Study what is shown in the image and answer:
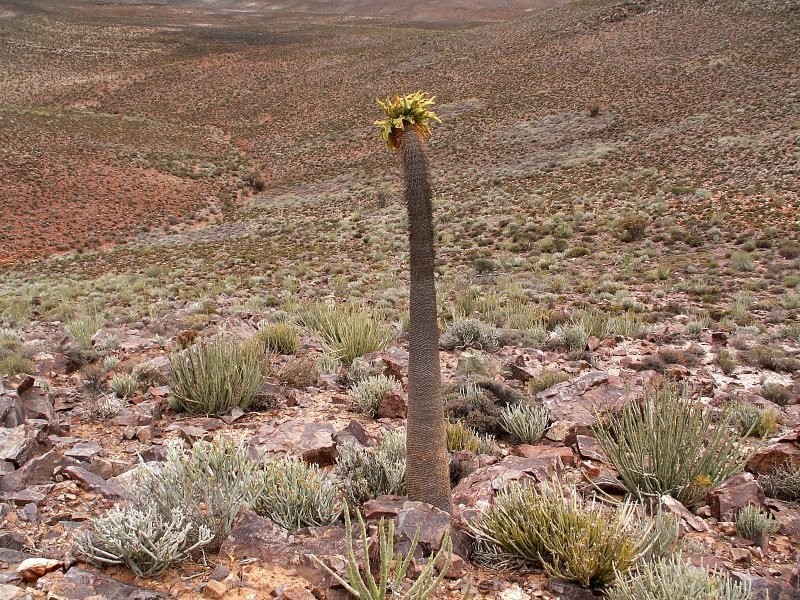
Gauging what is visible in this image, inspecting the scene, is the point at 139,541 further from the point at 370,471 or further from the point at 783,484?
the point at 783,484

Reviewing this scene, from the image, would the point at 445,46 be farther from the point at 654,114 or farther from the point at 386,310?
the point at 386,310

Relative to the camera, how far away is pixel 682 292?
1400 centimetres

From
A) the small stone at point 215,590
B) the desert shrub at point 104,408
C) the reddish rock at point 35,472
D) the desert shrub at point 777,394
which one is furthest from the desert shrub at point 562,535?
the desert shrub at point 777,394

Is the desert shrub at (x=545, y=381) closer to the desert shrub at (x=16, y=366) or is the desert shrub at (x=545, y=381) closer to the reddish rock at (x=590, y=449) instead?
the reddish rock at (x=590, y=449)

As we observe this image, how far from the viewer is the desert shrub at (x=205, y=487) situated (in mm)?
3672

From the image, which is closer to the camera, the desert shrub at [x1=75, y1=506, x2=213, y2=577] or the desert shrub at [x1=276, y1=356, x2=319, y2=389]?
the desert shrub at [x1=75, y1=506, x2=213, y2=577]

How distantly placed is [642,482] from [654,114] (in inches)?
1333

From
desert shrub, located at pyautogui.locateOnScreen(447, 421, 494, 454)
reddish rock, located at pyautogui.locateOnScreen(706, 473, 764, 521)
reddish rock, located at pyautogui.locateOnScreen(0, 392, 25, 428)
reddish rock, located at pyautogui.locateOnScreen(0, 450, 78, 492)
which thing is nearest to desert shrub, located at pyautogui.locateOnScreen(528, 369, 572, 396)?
desert shrub, located at pyautogui.locateOnScreen(447, 421, 494, 454)

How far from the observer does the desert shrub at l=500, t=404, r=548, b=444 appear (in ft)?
18.6

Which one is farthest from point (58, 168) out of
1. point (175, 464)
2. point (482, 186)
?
point (175, 464)

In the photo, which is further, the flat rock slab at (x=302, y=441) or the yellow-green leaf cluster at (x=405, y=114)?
the flat rock slab at (x=302, y=441)

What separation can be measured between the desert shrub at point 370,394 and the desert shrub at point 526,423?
126 centimetres

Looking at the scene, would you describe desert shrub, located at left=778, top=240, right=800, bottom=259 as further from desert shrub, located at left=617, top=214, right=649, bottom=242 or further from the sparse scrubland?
desert shrub, located at left=617, top=214, right=649, bottom=242

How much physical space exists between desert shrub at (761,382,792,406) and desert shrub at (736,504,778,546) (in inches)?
138
